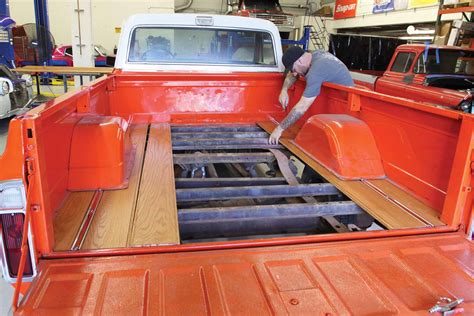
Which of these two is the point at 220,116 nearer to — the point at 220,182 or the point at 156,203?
the point at 220,182

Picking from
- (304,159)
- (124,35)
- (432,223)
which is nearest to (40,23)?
(124,35)

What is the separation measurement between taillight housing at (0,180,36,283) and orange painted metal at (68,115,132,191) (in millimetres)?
708

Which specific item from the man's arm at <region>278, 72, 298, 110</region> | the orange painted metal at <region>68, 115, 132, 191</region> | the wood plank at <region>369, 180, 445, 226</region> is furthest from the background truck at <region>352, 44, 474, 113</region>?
the orange painted metal at <region>68, 115, 132, 191</region>

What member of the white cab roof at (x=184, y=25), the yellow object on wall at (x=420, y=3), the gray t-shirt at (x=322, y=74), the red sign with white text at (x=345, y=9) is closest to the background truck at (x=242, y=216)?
the gray t-shirt at (x=322, y=74)

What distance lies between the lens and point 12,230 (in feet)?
4.73

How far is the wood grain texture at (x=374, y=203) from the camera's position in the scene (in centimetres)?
194

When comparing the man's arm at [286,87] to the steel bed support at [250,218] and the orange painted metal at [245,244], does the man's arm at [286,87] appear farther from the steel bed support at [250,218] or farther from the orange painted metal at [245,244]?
the orange painted metal at [245,244]

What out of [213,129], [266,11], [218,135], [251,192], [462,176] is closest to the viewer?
[462,176]

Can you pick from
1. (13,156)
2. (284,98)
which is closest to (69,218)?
(13,156)

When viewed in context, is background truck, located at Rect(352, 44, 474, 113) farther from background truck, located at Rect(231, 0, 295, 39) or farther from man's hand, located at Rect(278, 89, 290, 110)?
background truck, located at Rect(231, 0, 295, 39)

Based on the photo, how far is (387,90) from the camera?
7.19m

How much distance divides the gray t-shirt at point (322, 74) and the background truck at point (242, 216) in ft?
0.39

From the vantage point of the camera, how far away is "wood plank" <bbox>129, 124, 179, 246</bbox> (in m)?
1.73

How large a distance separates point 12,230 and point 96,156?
31.3 inches
